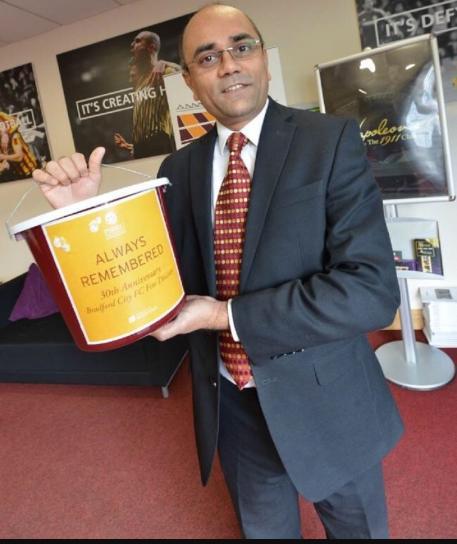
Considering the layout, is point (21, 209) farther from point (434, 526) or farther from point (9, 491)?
point (434, 526)

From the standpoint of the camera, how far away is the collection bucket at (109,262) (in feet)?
1.98

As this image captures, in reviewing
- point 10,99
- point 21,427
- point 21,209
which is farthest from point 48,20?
point 21,427

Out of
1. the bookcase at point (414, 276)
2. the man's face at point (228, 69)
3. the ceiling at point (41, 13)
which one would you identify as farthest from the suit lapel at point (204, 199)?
the ceiling at point (41, 13)

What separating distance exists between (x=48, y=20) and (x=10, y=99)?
2.61 ft

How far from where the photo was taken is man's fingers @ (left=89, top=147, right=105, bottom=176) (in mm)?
843

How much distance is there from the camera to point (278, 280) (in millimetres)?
771

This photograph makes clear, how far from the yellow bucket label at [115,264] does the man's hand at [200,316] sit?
1.7 inches

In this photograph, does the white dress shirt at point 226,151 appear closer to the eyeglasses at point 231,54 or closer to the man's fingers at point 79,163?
the eyeglasses at point 231,54

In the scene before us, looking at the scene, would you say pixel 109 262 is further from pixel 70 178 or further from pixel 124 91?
pixel 124 91

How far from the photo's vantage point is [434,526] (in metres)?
1.43

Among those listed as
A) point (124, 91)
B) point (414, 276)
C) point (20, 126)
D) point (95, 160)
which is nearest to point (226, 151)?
point (95, 160)

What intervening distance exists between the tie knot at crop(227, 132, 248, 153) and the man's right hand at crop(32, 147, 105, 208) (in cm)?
28

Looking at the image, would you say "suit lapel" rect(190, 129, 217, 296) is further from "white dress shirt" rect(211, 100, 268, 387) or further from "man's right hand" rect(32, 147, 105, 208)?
"man's right hand" rect(32, 147, 105, 208)

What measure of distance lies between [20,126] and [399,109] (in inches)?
120
